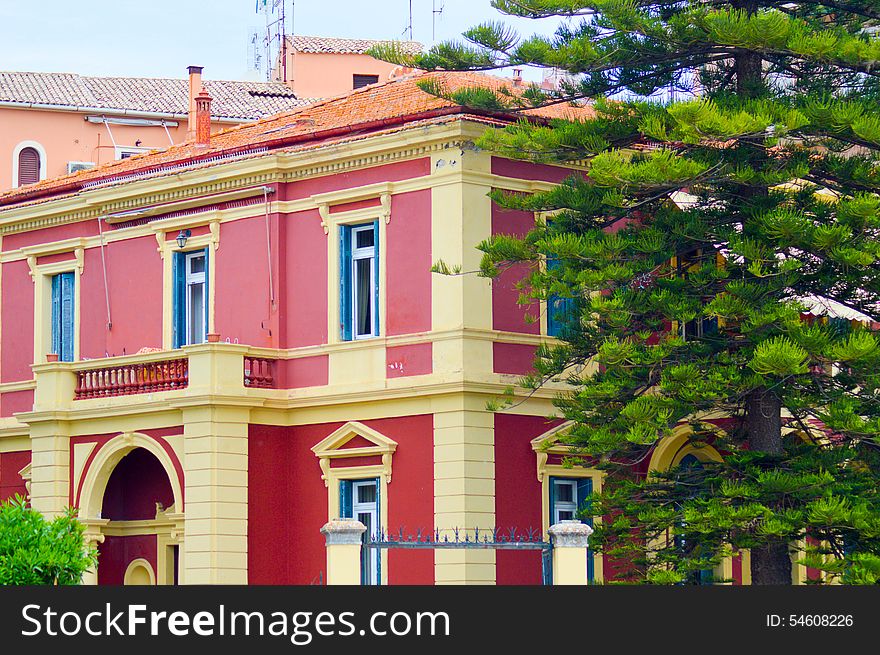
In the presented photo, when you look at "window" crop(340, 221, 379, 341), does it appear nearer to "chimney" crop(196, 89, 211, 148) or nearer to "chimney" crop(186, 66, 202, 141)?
"chimney" crop(196, 89, 211, 148)

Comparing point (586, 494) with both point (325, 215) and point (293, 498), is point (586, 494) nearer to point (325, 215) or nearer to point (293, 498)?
point (293, 498)

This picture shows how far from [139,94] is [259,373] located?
2447cm

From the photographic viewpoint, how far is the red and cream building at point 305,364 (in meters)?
26.6

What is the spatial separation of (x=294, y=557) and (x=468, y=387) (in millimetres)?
4082

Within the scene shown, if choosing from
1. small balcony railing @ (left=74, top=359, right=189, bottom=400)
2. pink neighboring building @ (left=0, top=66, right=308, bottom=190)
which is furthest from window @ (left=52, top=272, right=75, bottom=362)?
→ pink neighboring building @ (left=0, top=66, right=308, bottom=190)

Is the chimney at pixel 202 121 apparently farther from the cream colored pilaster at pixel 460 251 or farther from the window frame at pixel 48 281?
the cream colored pilaster at pixel 460 251

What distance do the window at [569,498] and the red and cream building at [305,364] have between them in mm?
35

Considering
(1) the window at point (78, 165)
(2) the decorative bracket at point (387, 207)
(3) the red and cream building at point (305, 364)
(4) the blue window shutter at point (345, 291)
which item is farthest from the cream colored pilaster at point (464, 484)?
(1) the window at point (78, 165)

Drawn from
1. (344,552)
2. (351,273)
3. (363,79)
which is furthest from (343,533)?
(363,79)

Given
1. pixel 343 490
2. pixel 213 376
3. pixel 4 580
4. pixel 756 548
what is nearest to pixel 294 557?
pixel 343 490

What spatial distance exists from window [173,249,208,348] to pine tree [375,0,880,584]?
6536mm

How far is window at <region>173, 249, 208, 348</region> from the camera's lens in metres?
30.2

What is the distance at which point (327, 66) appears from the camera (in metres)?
53.2

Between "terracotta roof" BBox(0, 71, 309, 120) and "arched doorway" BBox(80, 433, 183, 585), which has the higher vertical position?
"terracotta roof" BBox(0, 71, 309, 120)
